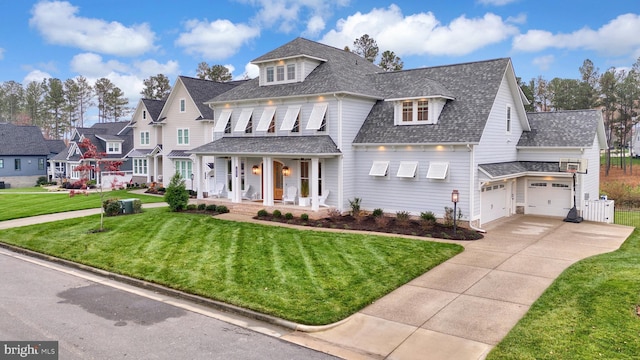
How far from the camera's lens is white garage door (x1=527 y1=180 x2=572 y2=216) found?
74.9 feet

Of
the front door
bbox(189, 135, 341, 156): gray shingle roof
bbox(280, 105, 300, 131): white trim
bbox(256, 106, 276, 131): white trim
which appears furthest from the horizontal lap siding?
bbox(256, 106, 276, 131): white trim

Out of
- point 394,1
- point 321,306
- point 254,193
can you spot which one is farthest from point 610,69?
point 321,306

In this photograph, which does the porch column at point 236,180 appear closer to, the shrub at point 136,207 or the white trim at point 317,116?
the white trim at point 317,116

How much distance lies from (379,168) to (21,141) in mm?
48850

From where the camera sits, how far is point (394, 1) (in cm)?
3625

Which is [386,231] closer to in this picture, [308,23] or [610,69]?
[308,23]

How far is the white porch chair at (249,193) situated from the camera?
2614cm

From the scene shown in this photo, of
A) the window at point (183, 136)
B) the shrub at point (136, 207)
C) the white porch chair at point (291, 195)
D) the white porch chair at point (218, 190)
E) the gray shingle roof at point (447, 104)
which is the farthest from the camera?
the window at point (183, 136)

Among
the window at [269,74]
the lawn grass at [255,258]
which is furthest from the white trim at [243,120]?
the lawn grass at [255,258]

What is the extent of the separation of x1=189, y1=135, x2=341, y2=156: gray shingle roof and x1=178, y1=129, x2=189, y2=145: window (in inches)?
424

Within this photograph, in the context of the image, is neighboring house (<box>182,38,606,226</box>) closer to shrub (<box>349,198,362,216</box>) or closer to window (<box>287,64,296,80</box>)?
window (<box>287,64,296,80</box>)

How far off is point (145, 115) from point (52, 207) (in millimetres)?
16914

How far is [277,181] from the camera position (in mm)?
25562

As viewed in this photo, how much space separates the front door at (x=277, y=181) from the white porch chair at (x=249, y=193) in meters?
1.53
